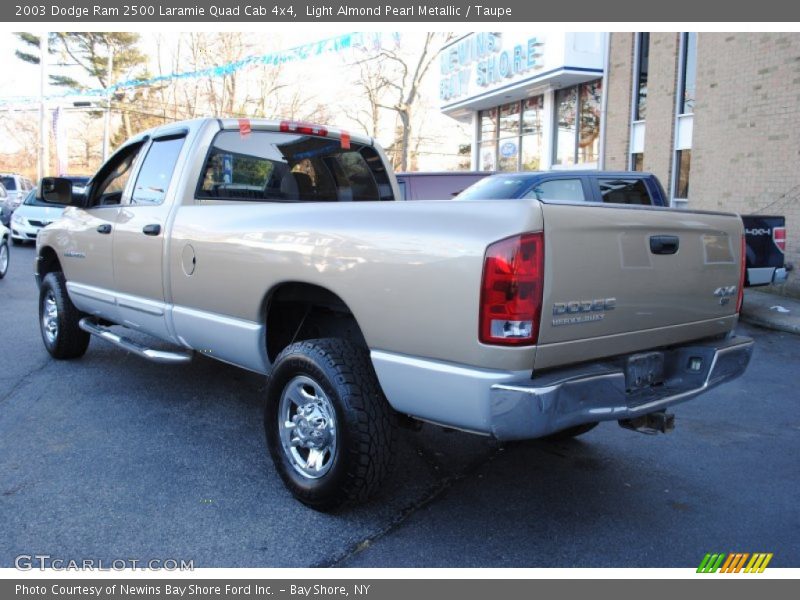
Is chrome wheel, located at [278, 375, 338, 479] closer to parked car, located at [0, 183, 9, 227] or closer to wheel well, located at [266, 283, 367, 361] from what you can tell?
wheel well, located at [266, 283, 367, 361]

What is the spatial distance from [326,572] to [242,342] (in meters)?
1.49

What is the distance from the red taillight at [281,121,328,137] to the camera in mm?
4777

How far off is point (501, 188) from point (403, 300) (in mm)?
5748

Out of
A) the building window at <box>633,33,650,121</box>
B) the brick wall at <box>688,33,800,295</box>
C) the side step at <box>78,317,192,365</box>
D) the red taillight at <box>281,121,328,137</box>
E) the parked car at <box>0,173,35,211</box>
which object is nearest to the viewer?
the side step at <box>78,317,192,365</box>

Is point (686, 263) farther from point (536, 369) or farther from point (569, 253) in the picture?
point (536, 369)

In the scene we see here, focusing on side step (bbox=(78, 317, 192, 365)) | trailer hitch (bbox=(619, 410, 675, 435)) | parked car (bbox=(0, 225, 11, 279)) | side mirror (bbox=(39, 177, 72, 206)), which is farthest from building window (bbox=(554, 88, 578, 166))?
trailer hitch (bbox=(619, 410, 675, 435))

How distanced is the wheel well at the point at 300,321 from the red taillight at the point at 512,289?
120cm

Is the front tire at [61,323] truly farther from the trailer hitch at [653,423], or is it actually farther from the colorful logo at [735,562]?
the colorful logo at [735,562]

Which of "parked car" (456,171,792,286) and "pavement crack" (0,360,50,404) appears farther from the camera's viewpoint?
"parked car" (456,171,792,286)

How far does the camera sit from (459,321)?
8.91 ft

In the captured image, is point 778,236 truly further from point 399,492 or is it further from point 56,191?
point 56,191

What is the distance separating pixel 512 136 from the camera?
20.5 meters

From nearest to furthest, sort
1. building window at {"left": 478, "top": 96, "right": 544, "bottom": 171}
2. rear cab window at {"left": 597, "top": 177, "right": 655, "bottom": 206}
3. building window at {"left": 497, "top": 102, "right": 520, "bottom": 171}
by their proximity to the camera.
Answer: rear cab window at {"left": 597, "top": 177, "right": 655, "bottom": 206} → building window at {"left": 478, "top": 96, "right": 544, "bottom": 171} → building window at {"left": 497, "top": 102, "right": 520, "bottom": 171}

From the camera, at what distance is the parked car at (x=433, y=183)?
1088cm
